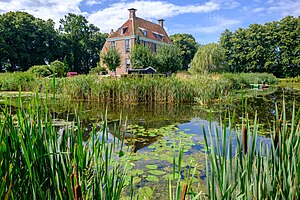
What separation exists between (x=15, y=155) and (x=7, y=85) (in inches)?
620

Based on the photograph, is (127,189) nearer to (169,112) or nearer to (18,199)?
(18,199)

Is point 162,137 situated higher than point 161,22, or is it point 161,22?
point 161,22

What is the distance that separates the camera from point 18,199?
1.23 m

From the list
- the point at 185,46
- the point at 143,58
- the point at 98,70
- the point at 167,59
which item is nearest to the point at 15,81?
the point at 143,58

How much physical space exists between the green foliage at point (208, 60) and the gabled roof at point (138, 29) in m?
9.14

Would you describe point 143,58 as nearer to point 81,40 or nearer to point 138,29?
point 138,29

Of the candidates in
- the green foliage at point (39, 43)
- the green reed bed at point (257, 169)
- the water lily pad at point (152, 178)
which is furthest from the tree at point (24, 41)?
the green reed bed at point (257, 169)

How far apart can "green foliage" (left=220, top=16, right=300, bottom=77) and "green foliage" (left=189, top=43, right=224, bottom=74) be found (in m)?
13.0

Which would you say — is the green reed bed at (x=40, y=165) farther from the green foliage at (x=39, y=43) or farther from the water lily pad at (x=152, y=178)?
the green foliage at (x=39, y=43)

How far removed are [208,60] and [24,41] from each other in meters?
21.0

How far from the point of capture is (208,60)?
23.4 metres

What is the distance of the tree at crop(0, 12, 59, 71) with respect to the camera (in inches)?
1136

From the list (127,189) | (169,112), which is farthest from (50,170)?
(169,112)

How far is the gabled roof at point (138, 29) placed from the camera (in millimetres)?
30609
